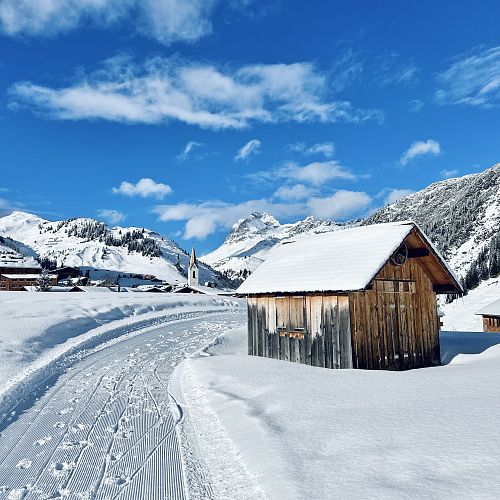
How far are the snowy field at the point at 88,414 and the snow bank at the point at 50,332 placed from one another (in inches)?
2.9

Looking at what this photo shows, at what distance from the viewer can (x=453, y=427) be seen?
7051 mm

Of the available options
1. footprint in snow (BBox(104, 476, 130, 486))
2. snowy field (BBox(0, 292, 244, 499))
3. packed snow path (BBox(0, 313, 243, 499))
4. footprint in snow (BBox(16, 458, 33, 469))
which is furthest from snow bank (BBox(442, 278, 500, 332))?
footprint in snow (BBox(16, 458, 33, 469))

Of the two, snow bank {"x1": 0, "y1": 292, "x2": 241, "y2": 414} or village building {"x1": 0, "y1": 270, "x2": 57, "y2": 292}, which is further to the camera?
village building {"x1": 0, "y1": 270, "x2": 57, "y2": 292}

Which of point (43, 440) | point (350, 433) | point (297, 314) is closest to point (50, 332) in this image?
point (297, 314)

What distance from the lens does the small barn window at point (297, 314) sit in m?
15.8

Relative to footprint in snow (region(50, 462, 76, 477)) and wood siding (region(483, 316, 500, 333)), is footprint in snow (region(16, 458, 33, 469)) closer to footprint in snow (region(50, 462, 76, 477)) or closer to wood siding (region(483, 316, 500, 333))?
footprint in snow (region(50, 462, 76, 477))

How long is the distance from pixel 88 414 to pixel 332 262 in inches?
385

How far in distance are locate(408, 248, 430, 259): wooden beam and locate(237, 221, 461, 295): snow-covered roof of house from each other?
0.22 meters

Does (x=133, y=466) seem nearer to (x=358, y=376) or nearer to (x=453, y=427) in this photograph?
(x=453, y=427)

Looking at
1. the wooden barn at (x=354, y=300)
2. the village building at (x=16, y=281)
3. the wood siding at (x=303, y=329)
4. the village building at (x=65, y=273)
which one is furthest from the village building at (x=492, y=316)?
the village building at (x=65, y=273)

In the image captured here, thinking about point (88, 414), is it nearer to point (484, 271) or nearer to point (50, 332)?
point (50, 332)

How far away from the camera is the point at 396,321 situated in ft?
52.6

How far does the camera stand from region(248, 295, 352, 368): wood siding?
14.5m

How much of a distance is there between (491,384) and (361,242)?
7391 millimetres
